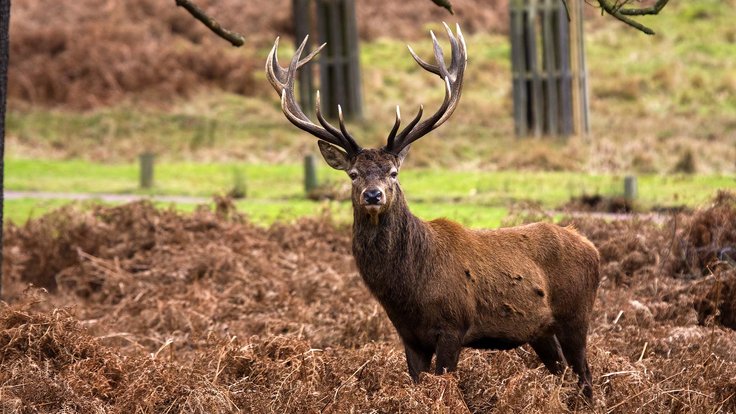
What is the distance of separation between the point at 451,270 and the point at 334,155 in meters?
1.31

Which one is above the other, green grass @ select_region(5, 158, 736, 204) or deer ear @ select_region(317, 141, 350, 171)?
deer ear @ select_region(317, 141, 350, 171)

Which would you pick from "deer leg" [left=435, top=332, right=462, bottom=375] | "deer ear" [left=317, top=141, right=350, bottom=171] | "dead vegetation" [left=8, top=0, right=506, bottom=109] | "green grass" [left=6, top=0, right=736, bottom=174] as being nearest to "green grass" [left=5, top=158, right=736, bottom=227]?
"green grass" [left=6, top=0, right=736, bottom=174]

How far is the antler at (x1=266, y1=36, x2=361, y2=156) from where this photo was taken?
983cm

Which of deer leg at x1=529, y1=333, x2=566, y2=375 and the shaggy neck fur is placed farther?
deer leg at x1=529, y1=333, x2=566, y2=375

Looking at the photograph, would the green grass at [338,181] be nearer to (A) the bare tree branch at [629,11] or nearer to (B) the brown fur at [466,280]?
(A) the bare tree branch at [629,11]

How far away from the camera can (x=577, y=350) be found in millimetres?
10211

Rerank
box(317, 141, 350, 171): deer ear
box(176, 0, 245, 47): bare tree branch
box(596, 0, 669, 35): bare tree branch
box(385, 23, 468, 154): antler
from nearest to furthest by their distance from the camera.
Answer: box(385, 23, 468, 154): antler, box(317, 141, 350, 171): deer ear, box(596, 0, 669, 35): bare tree branch, box(176, 0, 245, 47): bare tree branch

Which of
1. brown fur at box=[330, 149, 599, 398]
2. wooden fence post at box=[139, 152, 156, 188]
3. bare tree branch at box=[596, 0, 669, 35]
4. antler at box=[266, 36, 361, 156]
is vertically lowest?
brown fur at box=[330, 149, 599, 398]

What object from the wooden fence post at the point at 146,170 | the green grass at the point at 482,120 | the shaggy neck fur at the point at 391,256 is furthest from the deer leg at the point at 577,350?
the wooden fence post at the point at 146,170

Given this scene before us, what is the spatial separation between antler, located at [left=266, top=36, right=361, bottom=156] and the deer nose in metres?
0.58

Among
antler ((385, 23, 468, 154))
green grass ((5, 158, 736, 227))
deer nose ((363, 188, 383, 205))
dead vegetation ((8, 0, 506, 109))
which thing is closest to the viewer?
deer nose ((363, 188, 383, 205))

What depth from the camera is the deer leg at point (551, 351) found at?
33.8 feet

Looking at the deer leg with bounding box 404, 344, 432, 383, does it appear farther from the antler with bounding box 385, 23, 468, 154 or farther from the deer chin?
the antler with bounding box 385, 23, 468, 154

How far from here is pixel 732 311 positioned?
520 inches
